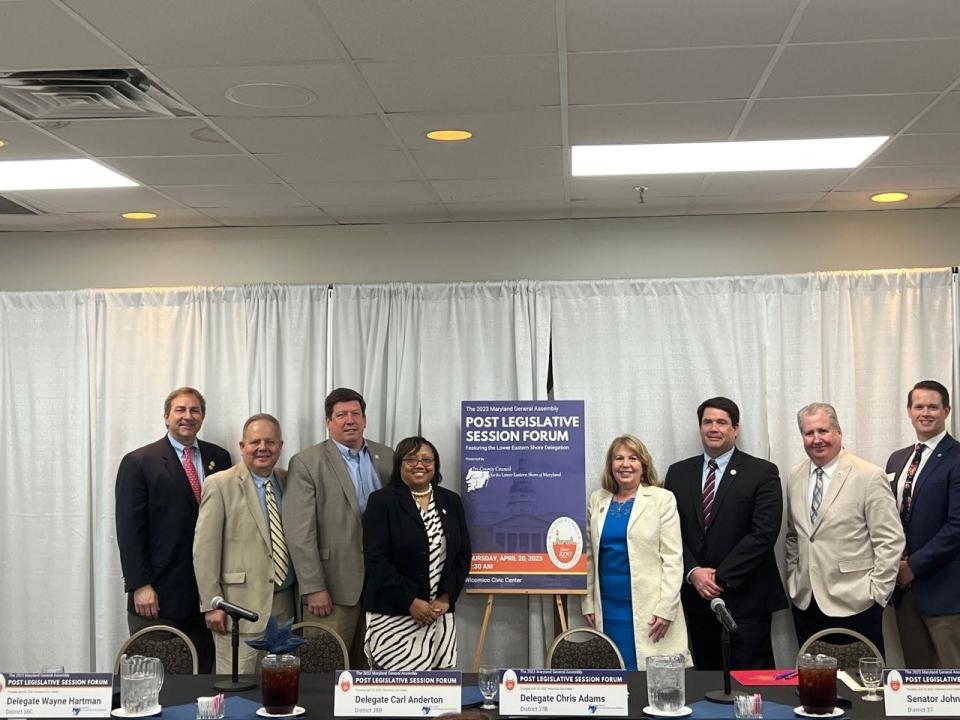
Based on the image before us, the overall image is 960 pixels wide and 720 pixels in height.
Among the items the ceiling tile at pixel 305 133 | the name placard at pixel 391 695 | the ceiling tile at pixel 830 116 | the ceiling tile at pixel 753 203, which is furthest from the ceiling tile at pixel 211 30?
the ceiling tile at pixel 753 203

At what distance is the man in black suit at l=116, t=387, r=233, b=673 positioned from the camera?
595 centimetres

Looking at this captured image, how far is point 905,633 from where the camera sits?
5.88 meters

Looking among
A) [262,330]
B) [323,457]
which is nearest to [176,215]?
[262,330]

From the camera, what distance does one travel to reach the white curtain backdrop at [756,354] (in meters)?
6.25

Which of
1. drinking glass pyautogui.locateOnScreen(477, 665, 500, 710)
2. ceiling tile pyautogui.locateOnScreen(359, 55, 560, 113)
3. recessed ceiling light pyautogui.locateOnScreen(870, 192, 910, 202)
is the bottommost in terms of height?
drinking glass pyautogui.locateOnScreen(477, 665, 500, 710)

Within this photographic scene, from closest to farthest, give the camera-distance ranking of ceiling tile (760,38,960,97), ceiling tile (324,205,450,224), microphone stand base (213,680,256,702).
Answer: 1. ceiling tile (760,38,960,97)
2. microphone stand base (213,680,256,702)
3. ceiling tile (324,205,450,224)

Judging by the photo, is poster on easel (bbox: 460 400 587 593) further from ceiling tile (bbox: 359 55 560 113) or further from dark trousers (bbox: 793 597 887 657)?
ceiling tile (bbox: 359 55 560 113)

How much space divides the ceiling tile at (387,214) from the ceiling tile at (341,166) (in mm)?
739

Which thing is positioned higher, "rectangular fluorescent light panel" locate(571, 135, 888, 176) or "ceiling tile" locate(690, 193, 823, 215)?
"ceiling tile" locate(690, 193, 823, 215)

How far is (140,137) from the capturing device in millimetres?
4625

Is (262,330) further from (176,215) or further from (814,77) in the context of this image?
(814,77)

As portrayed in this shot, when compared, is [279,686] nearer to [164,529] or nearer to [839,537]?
[164,529]

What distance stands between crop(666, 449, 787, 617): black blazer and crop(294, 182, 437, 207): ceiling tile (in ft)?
7.37

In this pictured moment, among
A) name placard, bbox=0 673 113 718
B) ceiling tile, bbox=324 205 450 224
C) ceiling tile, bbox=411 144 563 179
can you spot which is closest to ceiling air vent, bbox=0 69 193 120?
ceiling tile, bbox=411 144 563 179
